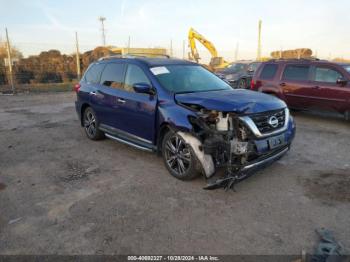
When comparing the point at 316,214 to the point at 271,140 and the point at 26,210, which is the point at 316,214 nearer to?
the point at 271,140

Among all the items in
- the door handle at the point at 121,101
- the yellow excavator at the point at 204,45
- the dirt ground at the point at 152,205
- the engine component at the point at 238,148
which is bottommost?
the dirt ground at the point at 152,205

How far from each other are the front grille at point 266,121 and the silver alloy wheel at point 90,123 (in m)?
3.72

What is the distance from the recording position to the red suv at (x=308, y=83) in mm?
8156

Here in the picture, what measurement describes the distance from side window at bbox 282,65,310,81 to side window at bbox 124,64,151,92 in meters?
5.56

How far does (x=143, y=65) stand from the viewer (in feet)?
17.6

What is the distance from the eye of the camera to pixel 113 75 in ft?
19.7

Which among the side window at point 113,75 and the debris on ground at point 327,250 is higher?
the side window at point 113,75

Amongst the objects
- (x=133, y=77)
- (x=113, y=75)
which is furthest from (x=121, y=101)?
(x=113, y=75)

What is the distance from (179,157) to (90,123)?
Answer: 3014 millimetres

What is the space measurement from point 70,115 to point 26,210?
663cm

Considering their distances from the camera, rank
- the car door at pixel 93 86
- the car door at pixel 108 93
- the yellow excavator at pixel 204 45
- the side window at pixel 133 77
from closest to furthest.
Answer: the side window at pixel 133 77 → the car door at pixel 108 93 → the car door at pixel 93 86 → the yellow excavator at pixel 204 45

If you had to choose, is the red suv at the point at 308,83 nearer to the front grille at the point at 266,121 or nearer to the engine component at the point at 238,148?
the front grille at the point at 266,121

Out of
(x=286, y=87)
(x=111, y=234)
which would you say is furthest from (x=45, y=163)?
(x=286, y=87)

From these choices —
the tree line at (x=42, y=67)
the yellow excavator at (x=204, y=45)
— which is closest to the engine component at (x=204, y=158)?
the tree line at (x=42, y=67)
